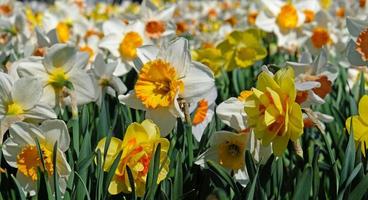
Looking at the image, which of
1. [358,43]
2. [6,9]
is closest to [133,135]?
[358,43]

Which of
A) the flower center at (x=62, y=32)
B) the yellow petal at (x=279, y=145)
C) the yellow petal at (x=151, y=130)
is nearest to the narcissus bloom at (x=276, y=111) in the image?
the yellow petal at (x=279, y=145)

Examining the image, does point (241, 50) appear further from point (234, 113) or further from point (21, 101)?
point (21, 101)

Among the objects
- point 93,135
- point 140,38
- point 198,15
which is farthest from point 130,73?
point 198,15

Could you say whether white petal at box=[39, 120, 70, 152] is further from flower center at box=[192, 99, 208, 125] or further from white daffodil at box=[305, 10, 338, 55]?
white daffodil at box=[305, 10, 338, 55]

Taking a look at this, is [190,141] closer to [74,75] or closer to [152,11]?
[74,75]

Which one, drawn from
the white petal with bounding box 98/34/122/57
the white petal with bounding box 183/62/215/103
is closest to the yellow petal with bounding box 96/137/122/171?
the white petal with bounding box 183/62/215/103
